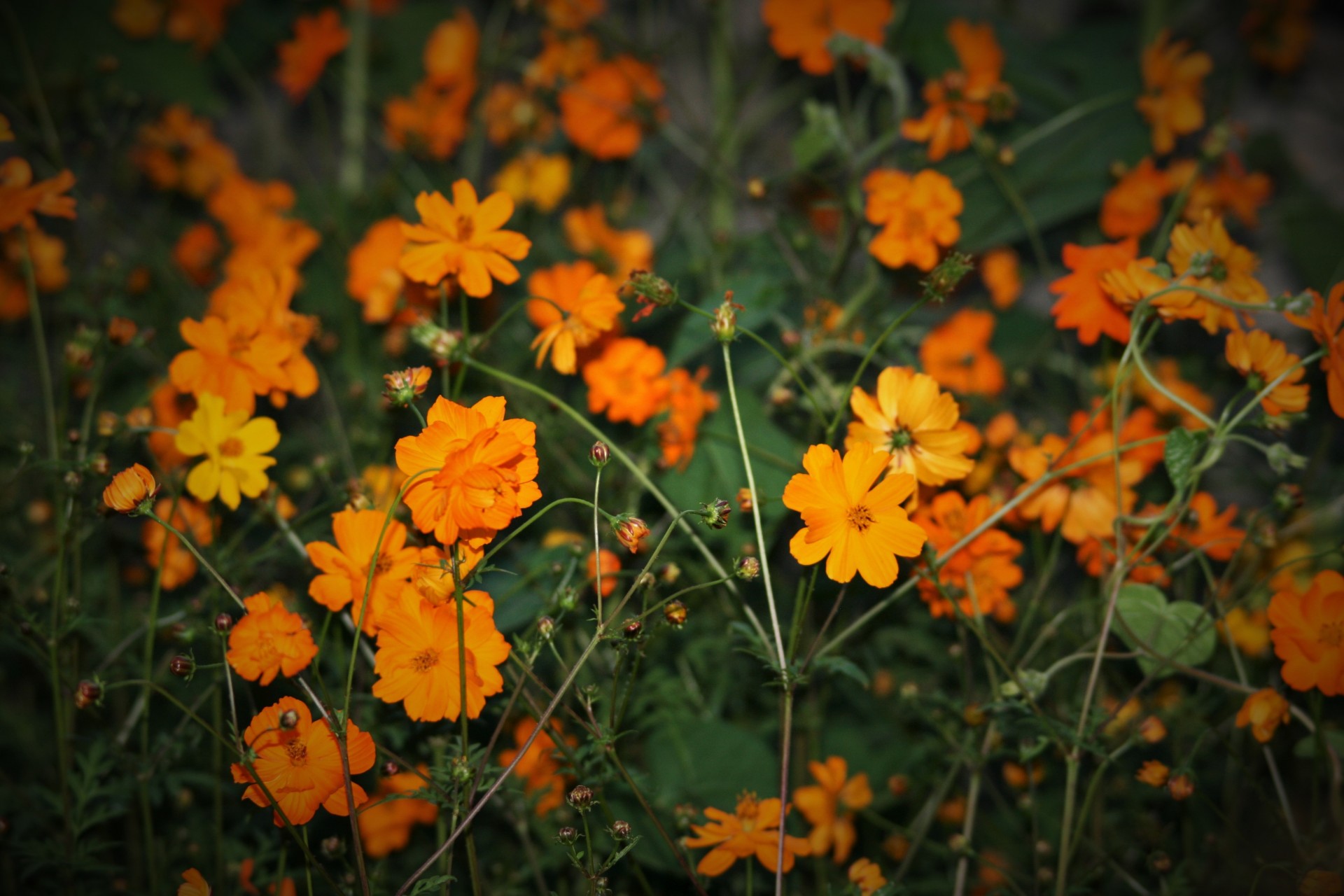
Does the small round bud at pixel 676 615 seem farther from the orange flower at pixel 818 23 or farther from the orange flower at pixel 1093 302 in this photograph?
the orange flower at pixel 818 23

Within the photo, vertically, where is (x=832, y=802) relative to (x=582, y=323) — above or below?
below

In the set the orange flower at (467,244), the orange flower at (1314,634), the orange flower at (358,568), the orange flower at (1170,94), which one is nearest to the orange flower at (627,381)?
the orange flower at (467,244)

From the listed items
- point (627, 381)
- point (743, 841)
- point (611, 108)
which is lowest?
point (743, 841)

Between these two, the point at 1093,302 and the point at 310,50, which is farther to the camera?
the point at 310,50

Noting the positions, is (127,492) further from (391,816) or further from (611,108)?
(611,108)

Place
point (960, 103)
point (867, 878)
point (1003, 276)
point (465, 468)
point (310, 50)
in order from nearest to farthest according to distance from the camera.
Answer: point (465, 468) < point (867, 878) < point (960, 103) < point (1003, 276) < point (310, 50)

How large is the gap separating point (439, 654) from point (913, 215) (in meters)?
0.62

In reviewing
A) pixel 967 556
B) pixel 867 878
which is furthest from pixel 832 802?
pixel 967 556

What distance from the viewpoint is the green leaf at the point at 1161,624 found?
0.78 metres

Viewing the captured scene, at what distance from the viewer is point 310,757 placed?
636 mm

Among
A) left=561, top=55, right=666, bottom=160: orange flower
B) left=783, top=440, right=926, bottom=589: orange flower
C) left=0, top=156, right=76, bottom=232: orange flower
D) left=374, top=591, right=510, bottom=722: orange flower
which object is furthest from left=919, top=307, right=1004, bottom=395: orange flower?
left=0, top=156, right=76, bottom=232: orange flower

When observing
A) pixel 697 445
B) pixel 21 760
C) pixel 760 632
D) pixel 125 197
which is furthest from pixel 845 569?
pixel 125 197

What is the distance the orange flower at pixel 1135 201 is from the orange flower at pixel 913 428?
1.76 feet

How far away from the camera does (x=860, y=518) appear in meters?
0.65
